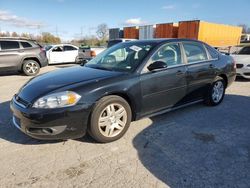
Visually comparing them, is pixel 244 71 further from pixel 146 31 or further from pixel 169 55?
pixel 146 31

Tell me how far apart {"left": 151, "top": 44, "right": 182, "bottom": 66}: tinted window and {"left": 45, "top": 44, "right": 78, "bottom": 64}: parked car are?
11.5 metres

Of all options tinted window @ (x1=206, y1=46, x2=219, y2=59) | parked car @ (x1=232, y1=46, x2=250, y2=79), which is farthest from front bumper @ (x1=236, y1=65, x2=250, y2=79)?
tinted window @ (x1=206, y1=46, x2=219, y2=59)

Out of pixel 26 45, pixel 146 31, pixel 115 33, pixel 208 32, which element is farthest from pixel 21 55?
pixel 115 33

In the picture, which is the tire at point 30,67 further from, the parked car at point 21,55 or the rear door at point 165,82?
the rear door at point 165,82

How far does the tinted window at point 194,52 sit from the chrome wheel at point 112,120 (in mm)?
1877

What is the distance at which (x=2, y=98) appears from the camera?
610 cm

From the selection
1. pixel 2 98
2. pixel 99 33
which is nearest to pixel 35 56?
pixel 2 98

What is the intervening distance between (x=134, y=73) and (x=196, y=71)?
155cm

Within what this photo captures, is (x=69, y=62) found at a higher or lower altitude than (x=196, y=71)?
lower

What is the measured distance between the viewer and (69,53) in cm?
1503

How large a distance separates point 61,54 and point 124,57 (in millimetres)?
11381

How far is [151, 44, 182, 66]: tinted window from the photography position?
4029 mm

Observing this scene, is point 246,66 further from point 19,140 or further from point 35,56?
point 35,56

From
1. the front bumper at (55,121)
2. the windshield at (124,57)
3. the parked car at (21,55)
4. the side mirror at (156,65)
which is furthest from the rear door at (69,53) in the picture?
the front bumper at (55,121)
